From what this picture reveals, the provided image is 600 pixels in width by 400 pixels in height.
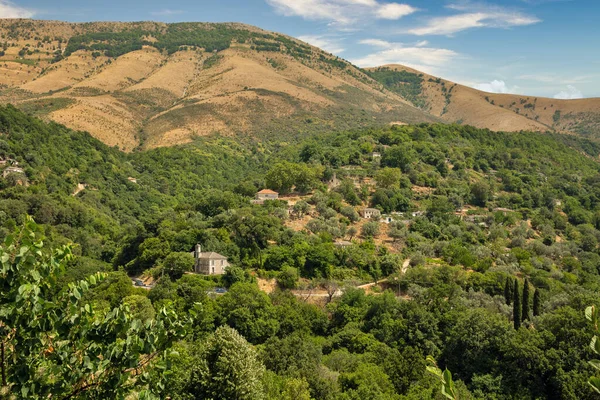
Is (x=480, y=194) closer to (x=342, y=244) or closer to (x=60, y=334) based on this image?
(x=342, y=244)

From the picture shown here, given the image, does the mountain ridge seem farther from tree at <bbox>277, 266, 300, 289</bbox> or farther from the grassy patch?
tree at <bbox>277, 266, 300, 289</bbox>

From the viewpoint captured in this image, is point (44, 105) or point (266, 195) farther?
point (44, 105)

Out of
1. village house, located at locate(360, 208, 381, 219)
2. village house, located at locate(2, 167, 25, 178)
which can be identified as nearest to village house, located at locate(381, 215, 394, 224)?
village house, located at locate(360, 208, 381, 219)

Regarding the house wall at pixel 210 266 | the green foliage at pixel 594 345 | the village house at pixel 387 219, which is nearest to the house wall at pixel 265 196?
the village house at pixel 387 219

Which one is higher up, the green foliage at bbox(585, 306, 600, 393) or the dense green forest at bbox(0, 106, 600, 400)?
the green foliage at bbox(585, 306, 600, 393)

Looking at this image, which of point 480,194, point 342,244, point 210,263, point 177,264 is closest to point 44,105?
point 177,264

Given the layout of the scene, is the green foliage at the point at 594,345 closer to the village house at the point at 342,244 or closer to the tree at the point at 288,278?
the tree at the point at 288,278
